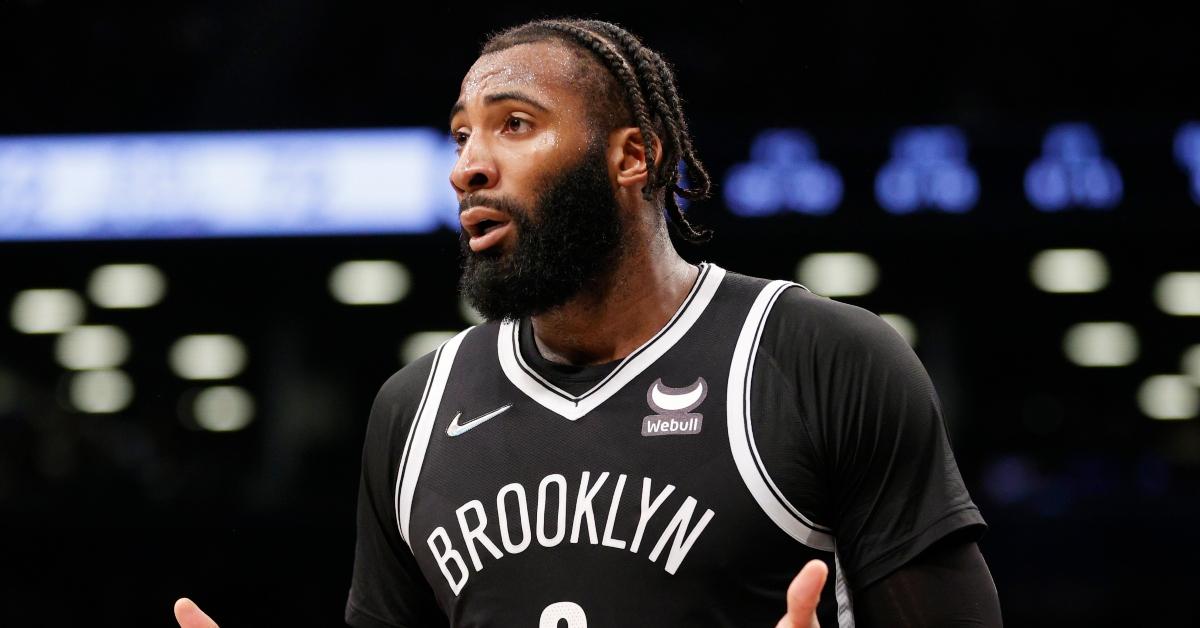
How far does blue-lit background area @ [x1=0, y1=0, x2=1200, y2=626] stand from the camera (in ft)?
26.1

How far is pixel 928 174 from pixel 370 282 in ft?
12.7

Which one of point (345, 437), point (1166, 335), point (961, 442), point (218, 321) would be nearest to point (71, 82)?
point (218, 321)

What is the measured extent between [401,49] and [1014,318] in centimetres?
462

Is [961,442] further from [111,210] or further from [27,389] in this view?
[27,389]

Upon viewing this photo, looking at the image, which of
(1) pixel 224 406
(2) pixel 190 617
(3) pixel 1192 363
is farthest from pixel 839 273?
(2) pixel 190 617

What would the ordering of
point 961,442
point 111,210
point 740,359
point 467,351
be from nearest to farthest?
point 740,359 → point 467,351 → point 111,210 → point 961,442

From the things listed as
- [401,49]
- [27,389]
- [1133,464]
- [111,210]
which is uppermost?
[401,49]

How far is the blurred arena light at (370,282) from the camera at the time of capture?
9.00 m

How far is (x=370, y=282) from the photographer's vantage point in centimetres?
923

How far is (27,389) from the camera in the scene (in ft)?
31.4

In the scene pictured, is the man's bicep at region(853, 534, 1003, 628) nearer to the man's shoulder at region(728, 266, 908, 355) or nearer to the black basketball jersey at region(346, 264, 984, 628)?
the black basketball jersey at region(346, 264, 984, 628)

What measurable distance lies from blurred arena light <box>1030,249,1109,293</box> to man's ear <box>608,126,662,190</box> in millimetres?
6916

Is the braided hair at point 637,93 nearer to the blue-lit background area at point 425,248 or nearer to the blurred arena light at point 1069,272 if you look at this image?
the blue-lit background area at point 425,248

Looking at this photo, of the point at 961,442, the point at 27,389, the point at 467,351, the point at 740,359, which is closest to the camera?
the point at 740,359
